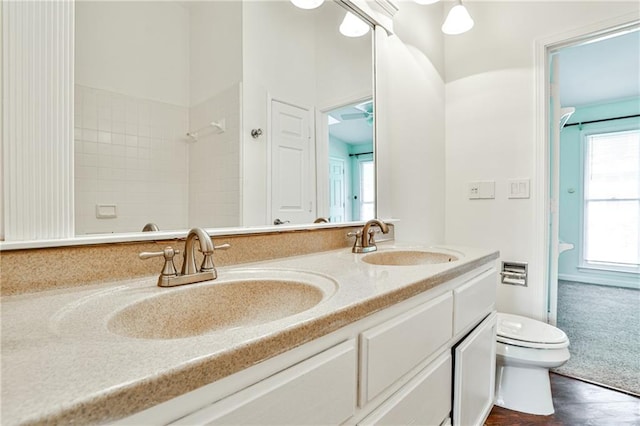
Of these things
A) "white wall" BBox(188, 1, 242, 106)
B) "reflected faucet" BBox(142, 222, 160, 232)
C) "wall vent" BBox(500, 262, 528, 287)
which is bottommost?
"wall vent" BBox(500, 262, 528, 287)

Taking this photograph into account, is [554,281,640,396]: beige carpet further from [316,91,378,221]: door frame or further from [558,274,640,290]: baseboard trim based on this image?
[316,91,378,221]: door frame

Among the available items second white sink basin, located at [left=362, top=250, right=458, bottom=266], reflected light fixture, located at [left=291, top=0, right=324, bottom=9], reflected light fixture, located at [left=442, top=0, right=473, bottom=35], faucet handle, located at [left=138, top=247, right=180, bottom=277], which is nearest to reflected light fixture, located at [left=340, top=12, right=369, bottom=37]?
reflected light fixture, located at [left=291, top=0, right=324, bottom=9]

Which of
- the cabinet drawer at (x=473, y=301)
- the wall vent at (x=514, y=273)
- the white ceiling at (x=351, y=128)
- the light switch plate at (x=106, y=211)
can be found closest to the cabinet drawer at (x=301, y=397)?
the cabinet drawer at (x=473, y=301)

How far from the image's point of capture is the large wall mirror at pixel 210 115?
90cm

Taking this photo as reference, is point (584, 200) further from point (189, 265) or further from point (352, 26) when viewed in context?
point (189, 265)

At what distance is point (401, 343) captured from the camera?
2.53ft

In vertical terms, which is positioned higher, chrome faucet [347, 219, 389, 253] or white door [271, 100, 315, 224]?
white door [271, 100, 315, 224]

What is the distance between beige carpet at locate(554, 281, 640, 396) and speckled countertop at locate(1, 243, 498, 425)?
187cm

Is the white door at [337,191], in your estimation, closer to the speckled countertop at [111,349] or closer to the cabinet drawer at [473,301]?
the cabinet drawer at [473,301]

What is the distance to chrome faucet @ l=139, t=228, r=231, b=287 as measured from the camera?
0.76 meters

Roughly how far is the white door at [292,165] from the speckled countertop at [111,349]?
566mm

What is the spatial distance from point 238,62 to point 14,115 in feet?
2.43

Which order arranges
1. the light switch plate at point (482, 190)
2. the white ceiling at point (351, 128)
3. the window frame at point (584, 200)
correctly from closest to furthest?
the white ceiling at point (351, 128)
the light switch plate at point (482, 190)
the window frame at point (584, 200)

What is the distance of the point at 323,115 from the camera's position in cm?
149
